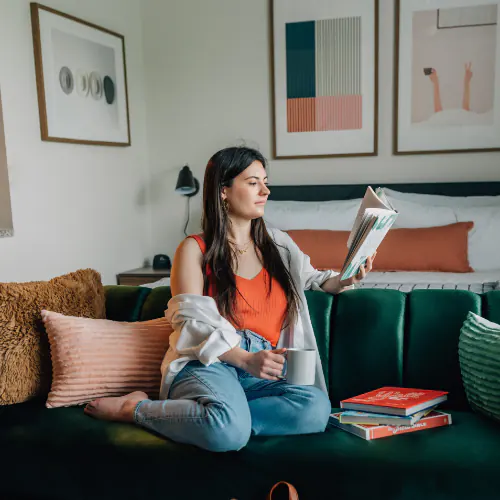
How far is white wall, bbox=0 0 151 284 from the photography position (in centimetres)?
306

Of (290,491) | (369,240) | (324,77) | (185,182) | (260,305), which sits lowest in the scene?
(290,491)

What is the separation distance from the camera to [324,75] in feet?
13.1

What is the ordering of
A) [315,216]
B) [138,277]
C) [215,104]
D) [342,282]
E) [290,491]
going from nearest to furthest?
[290,491] → [342,282] → [315,216] → [138,277] → [215,104]

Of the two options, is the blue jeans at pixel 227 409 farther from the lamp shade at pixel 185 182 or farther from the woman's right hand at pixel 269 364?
the lamp shade at pixel 185 182

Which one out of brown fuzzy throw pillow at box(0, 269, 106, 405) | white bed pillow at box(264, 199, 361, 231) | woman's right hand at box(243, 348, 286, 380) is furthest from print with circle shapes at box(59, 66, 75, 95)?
woman's right hand at box(243, 348, 286, 380)

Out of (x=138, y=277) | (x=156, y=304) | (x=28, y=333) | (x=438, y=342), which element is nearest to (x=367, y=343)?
(x=438, y=342)

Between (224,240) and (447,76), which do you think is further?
(447,76)

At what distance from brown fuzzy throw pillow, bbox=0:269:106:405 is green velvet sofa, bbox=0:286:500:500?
6cm

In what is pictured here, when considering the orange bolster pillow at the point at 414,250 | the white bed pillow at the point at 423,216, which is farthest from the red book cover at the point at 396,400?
the white bed pillow at the point at 423,216

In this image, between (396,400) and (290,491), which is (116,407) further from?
(396,400)

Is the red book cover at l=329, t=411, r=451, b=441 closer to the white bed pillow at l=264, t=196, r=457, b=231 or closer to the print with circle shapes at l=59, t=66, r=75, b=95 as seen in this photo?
the white bed pillow at l=264, t=196, r=457, b=231

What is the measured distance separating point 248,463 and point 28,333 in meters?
0.82

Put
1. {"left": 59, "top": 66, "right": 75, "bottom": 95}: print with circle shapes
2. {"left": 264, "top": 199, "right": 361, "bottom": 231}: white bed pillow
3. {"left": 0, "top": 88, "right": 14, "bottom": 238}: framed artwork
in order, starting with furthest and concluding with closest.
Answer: {"left": 264, "top": 199, "right": 361, "bottom": 231}: white bed pillow, {"left": 59, "top": 66, "right": 75, "bottom": 95}: print with circle shapes, {"left": 0, "top": 88, "right": 14, "bottom": 238}: framed artwork

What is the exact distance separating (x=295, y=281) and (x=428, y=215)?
1849 mm
